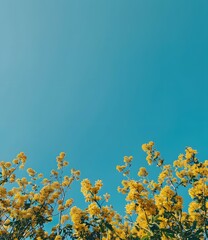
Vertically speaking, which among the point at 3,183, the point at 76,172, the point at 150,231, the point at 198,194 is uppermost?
the point at 76,172

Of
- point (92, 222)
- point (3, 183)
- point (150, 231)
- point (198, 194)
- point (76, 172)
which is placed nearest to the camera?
point (150, 231)

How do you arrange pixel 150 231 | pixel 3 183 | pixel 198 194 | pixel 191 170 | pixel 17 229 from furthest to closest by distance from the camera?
pixel 3 183 < pixel 17 229 < pixel 191 170 < pixel 198 194 < pixel 150 231

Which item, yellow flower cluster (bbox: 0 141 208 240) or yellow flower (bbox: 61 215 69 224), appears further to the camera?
yellow flower (bbox: 61 215 69 224)

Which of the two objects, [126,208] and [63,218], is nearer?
[126,208]

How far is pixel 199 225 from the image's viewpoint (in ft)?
24.6

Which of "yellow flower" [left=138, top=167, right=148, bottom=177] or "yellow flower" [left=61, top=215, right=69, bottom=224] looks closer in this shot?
"yellow flower" [left=138, top=167, right=148, bottom=177]

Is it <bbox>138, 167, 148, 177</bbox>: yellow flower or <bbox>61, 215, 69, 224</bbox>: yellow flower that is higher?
<bbox>138, 167, 148, 177</bbox>: yellow flower

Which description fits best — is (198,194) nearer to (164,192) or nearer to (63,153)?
(164,192)

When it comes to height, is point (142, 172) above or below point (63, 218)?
above

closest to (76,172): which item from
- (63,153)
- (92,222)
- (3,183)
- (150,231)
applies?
(63,153)

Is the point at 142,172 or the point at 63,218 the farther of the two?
the point at 63,218

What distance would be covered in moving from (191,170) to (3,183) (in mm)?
6896

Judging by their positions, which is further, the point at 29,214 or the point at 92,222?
the point at 29,214

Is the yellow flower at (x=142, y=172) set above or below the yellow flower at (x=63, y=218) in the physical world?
above
